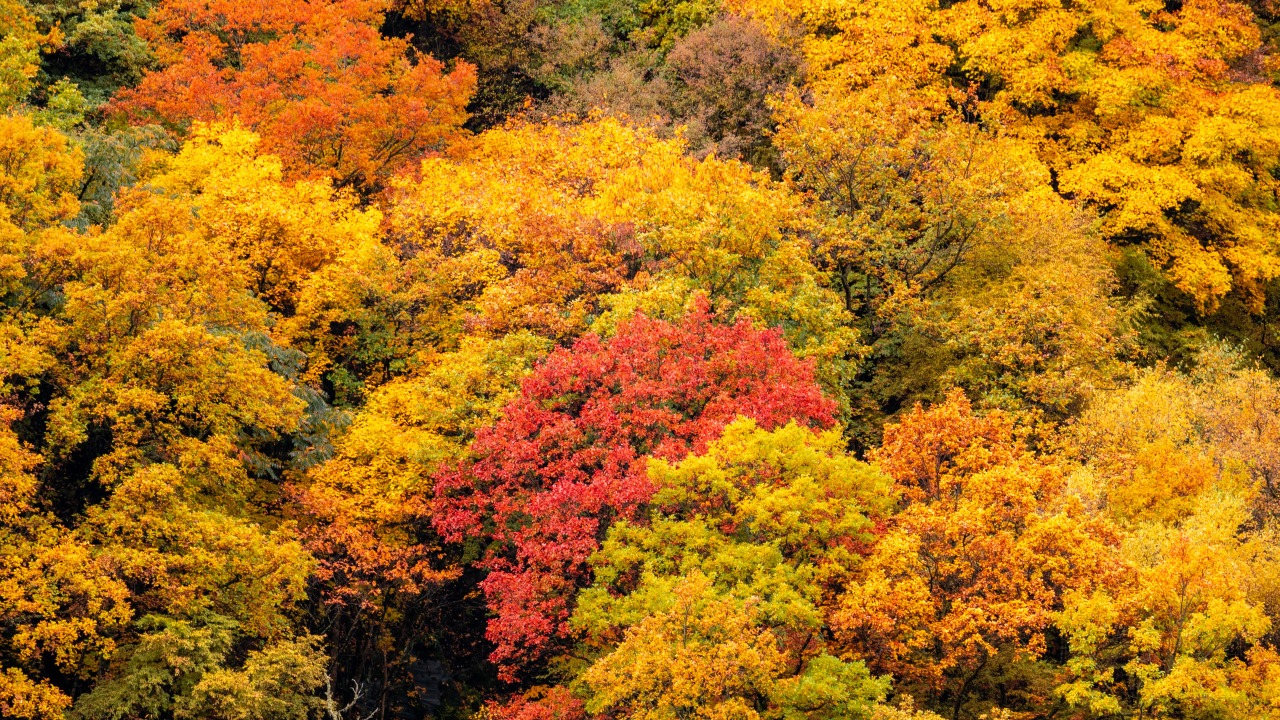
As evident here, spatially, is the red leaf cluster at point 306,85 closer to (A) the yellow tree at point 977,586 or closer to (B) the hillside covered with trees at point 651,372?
(B) the hillside covered with trees at point 651,372

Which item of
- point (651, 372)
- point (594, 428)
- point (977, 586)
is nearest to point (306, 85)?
point (651, 372)

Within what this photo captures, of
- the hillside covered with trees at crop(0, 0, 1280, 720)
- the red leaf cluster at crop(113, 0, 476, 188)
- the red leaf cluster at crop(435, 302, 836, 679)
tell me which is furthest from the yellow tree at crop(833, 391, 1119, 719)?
the red leaf cluster at crop(113, 0, 476, 188)

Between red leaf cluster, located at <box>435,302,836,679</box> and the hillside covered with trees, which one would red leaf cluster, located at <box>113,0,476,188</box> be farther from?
red leaf cluster, located at <box>435,302,836,679</box>

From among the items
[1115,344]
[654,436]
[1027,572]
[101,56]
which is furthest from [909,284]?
[101,56]

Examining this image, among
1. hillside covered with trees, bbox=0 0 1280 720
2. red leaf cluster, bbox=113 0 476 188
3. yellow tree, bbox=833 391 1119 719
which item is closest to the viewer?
yellow tree, bbox=833 391 1119 719

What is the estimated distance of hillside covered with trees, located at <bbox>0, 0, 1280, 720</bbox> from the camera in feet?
101

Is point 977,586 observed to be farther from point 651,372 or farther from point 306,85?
point 306,85

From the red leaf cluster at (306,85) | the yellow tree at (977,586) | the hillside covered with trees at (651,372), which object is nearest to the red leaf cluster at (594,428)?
the hillside covered with trees at (651,372)

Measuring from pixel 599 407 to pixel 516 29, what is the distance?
32.3 meters

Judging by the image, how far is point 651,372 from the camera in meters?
37.0

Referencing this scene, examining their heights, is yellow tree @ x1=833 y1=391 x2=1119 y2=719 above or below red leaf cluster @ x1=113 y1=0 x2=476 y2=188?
below

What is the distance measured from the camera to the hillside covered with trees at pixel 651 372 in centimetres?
3086

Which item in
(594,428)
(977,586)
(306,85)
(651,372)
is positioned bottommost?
(594,428)

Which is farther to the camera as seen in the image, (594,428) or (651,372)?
(651,372)
